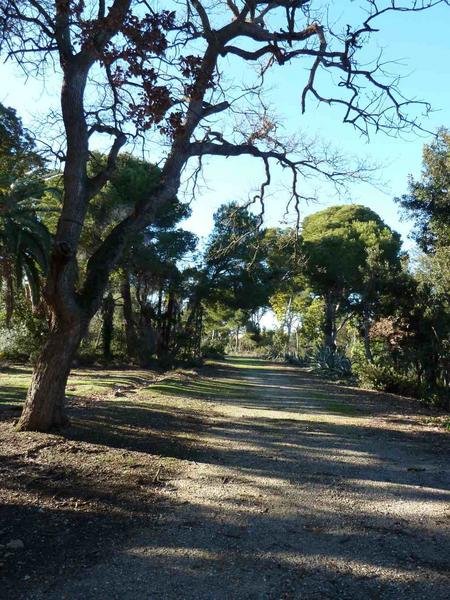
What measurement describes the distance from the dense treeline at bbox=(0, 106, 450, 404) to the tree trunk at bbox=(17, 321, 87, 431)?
2.02 m

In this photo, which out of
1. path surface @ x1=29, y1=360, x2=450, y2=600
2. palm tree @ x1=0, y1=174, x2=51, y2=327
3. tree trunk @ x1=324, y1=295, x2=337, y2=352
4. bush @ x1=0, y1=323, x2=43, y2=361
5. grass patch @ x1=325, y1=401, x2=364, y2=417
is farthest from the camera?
tree trunk @ x1=324, y1=295, x2=337, y2=352

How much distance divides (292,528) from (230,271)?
28.5 metres

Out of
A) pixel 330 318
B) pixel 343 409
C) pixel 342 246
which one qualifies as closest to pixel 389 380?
pixel 343 409

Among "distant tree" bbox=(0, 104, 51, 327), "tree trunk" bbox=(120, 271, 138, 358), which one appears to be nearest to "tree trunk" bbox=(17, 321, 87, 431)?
"distant tree" bbox=(0, 104, 51, 327)

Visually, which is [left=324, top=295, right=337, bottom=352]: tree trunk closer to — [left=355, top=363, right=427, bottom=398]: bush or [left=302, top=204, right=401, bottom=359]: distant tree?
[left=302, top=204, right=401, bottom=359]: distant tree

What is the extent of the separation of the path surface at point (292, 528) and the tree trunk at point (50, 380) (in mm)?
2065

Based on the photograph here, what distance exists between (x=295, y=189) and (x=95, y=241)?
15561 mm

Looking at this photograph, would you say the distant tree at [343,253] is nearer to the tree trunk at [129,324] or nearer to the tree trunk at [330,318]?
the tree trunk at [330,318]

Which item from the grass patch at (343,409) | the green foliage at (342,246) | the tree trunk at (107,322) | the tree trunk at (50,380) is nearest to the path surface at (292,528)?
the tree trunk at (50,380)

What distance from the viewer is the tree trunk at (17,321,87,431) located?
290 inches

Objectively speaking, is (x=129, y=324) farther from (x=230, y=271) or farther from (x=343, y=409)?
(x=343, y=409)

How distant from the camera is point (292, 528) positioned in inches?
183

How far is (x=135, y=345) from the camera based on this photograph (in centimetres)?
2808

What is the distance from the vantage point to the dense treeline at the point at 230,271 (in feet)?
50.7
